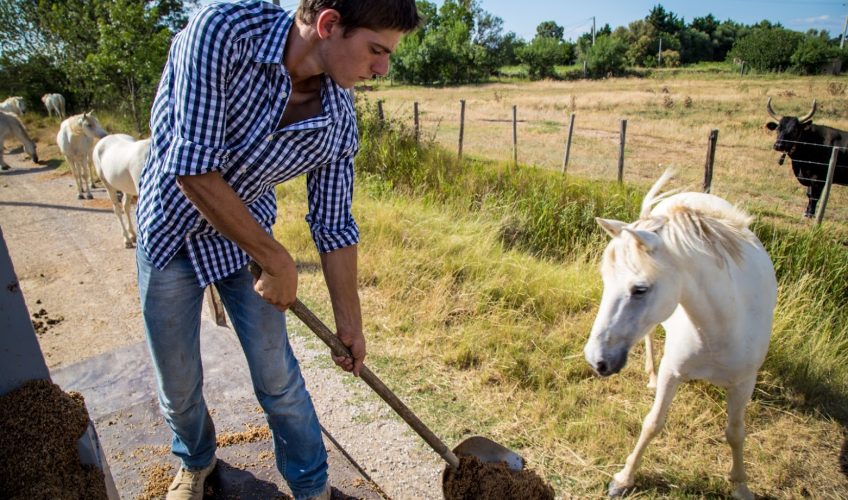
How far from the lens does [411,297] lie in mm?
4285

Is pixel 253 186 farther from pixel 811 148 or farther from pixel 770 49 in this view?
pixel 770 49

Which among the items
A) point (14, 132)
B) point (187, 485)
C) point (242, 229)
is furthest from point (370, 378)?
point (14, 132)

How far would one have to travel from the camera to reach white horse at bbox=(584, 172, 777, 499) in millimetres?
2203

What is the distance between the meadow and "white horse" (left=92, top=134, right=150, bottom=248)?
5.38 feet

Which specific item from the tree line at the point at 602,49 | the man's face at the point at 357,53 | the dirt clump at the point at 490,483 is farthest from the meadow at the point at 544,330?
the tree line at the point at 602,49

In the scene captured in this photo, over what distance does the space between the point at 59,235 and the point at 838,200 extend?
40.3 feet

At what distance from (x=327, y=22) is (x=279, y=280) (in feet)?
2.51

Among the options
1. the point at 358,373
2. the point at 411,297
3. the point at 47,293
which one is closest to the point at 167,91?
the point at 358,373

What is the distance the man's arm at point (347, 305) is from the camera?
6.42 ft

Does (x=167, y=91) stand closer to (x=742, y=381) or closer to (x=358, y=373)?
(x=358, y=373)

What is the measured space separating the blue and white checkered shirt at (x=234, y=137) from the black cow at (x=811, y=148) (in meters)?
9.75

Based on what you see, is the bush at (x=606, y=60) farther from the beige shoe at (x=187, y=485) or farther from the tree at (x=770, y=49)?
the beige shoe at (x=187, y=485)

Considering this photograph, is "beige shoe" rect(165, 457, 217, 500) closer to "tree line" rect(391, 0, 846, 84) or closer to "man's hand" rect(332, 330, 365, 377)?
"man's hand" rect(332, 330, 365, 377)

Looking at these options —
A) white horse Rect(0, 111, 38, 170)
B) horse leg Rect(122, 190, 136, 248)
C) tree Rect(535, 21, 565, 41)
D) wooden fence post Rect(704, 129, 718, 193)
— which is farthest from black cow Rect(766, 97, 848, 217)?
tree Rect(535, 21, 565, 41)
